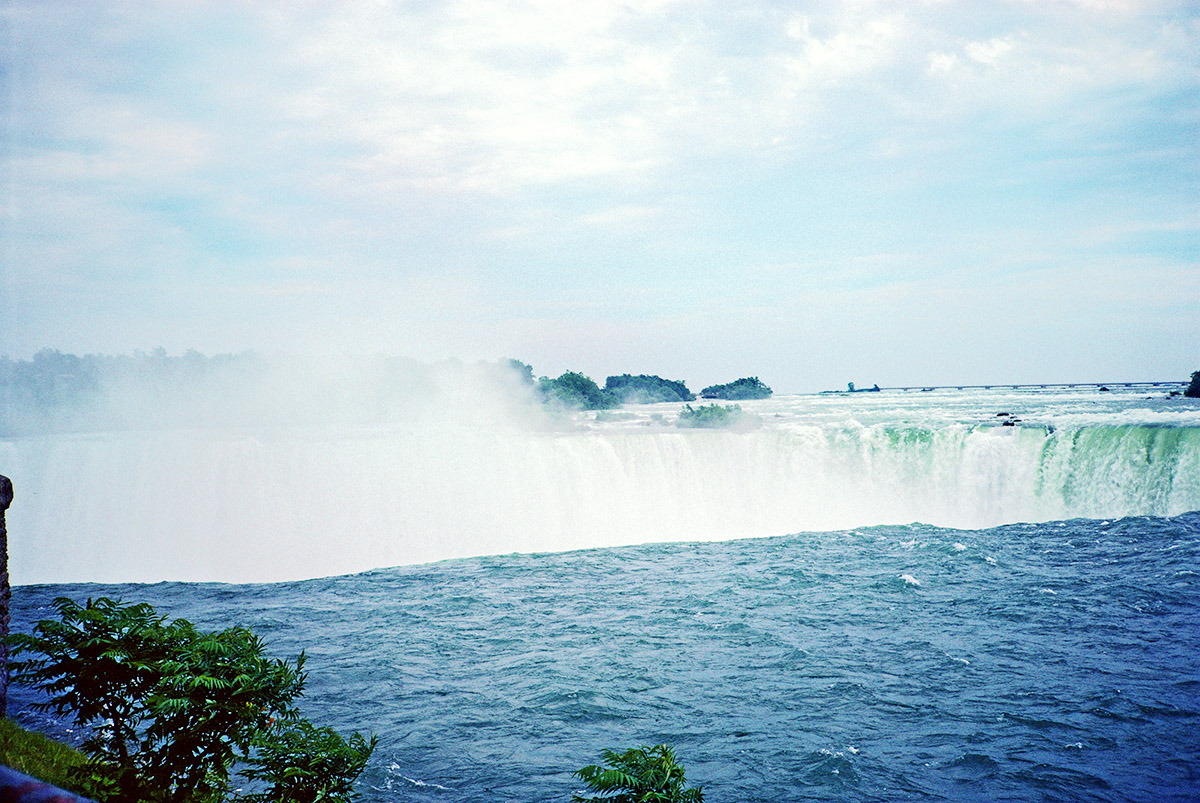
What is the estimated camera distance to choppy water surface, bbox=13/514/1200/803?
7871 millimetres

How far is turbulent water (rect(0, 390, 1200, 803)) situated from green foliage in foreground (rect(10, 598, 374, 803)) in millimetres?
3504

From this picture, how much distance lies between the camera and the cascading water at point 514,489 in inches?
839

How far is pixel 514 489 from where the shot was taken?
949 inches

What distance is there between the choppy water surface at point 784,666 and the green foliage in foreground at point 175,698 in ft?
11.5

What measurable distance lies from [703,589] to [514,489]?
9.09m

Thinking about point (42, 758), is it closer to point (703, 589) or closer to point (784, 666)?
point (784, 666)

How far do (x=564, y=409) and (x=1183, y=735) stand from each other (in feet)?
98.8

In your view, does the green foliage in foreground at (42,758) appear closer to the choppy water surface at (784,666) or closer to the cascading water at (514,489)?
the choppy water surface at (784,666)

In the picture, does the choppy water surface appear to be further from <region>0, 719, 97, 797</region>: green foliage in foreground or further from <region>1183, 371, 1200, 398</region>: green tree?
<region>1183, 371, 1200, 398</region>: green tree

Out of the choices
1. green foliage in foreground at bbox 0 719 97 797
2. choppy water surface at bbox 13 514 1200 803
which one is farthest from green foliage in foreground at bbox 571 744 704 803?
choppy water surface at bbox 13 514 1200 803

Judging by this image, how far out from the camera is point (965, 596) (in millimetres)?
14898

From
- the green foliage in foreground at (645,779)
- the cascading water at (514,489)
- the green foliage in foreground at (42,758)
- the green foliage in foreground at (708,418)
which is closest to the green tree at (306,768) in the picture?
the green foliage in foreground at (42,758)

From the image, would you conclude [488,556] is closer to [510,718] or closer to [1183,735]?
[510,718]

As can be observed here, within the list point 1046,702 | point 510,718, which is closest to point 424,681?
point 510,718
